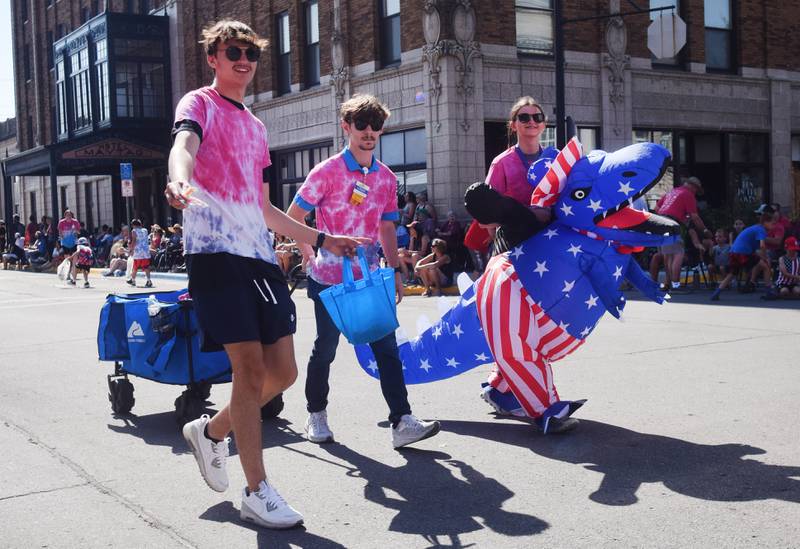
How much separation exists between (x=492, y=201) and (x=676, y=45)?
1610 centimetres

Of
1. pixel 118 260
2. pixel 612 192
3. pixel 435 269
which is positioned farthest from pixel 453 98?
pixel 612 192

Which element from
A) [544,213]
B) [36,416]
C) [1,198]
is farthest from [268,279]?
[1,198]

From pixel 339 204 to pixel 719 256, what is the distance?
1260 cm

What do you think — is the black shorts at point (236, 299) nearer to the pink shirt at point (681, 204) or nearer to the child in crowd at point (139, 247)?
the pink shirt at point (681, 204)

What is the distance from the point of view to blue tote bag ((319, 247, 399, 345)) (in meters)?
4.78

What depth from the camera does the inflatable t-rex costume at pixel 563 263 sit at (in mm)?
5426

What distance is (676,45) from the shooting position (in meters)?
20.1

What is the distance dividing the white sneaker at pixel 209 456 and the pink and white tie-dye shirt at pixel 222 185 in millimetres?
860

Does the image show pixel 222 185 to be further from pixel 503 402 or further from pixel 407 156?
pixel 407 156

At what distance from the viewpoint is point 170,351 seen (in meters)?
6.20

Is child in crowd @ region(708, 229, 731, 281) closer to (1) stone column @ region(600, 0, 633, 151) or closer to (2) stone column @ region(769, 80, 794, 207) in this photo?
(1) stone column @ region(600, 0, 633, 151)

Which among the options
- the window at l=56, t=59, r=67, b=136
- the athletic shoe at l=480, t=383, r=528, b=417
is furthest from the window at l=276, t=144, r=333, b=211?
the athletic shoe at l=480, t=383, r=528, b=417

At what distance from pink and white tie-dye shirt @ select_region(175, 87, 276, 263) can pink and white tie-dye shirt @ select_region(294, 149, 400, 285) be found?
1326 millimetres

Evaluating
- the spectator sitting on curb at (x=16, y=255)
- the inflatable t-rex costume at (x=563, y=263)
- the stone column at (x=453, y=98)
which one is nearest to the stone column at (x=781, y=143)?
the stone column at (x=453, y=98)
